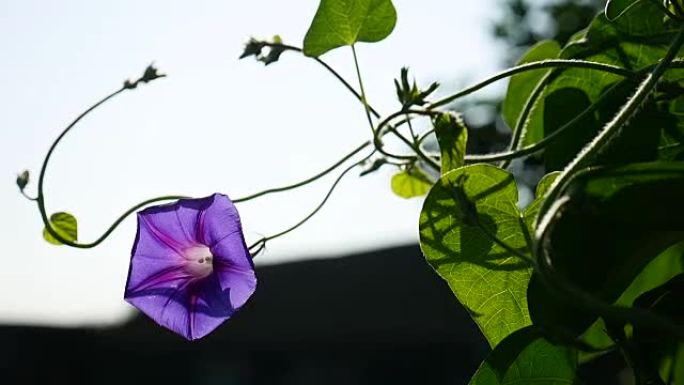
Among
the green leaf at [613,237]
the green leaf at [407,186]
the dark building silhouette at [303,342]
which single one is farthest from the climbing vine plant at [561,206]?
the dark building silhouette at [303,342]

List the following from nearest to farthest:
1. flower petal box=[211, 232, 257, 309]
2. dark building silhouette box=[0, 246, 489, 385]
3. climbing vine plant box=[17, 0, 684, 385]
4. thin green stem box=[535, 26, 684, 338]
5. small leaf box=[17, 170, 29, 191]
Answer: thin green stem box=[535, 26, 684, 338]
climbing vine plant box=[17, 0, 684, 385]
flower petal box=[211, 232, 257, 309]
small leaf box=[17, 170, 29, 191]
dark building silhouette box=[0, 246, 489, 385]

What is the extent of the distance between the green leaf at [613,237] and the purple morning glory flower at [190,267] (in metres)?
0.15

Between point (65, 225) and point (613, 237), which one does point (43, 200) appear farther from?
point (613, 237)

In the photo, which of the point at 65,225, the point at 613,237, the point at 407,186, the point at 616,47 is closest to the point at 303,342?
the point at 407,186

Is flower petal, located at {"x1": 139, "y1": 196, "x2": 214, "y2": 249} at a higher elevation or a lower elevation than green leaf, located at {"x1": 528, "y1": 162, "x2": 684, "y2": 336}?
higher

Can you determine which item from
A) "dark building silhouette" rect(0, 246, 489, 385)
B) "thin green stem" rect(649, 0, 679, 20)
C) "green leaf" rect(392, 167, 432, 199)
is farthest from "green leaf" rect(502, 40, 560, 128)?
"dark building silhouette" rect(0, 246, 489, 385)

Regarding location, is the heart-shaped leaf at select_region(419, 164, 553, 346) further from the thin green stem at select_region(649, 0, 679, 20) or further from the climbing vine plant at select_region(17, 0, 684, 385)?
the thin green stem at select_region(649, 0, 679, 20)

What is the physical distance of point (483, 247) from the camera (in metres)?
0.57

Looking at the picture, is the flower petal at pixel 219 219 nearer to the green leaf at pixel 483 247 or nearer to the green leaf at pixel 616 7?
the green leaf at pixel 483 247

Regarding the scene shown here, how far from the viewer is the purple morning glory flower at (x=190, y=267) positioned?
597mm

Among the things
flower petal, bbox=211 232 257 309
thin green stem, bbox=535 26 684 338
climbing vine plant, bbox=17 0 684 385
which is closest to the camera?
thin green stem, bbox=535 26 684 338

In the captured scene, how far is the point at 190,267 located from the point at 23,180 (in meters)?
0.11

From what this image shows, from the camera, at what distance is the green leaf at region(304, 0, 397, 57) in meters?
0.66

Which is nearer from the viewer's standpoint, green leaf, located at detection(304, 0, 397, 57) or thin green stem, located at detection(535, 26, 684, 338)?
thin green stem, located at detection(535, 26, 684, 338)
